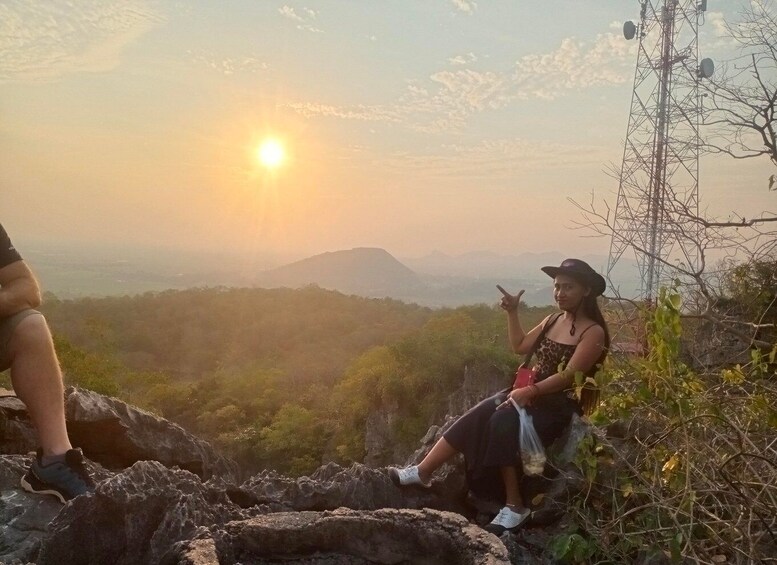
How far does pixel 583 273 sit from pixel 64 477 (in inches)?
117

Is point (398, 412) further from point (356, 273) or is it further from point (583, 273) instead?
point (356, 273)

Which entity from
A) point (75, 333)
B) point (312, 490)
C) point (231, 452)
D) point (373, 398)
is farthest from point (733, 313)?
point (75, 333)

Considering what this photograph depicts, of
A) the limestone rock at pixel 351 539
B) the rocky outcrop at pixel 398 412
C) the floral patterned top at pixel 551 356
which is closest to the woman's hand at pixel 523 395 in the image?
the floral patterned top at pixel 551 356

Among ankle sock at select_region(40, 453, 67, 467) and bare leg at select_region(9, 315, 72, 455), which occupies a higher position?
bare leg at select_region(9, 315, 72, 455)

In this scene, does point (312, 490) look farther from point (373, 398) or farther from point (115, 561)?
point (373, 398)

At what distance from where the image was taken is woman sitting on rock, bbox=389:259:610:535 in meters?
3.19

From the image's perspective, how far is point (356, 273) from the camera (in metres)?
75.5

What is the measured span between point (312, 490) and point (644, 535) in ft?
5.66

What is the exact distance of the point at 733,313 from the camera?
21.7ft

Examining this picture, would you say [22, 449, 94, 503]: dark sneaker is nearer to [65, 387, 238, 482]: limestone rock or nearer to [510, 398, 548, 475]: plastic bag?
[65, 387, 238, 482]: limestone rock

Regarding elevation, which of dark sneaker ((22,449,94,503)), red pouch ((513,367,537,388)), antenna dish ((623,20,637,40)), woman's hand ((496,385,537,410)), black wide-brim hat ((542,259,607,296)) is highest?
antenna dish ((623,20,637,40))

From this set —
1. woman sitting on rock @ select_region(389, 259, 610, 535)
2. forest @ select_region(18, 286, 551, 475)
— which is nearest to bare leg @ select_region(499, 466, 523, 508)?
woman sitting on rock @ select_region(389, 259, 610, 535)

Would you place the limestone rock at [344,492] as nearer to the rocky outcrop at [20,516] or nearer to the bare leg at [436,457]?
the bare leg at [436,457]

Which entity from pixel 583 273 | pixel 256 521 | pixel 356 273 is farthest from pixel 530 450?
pixel 356 273
